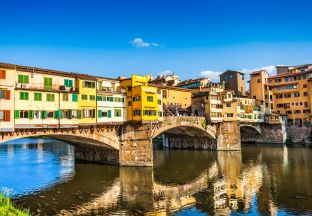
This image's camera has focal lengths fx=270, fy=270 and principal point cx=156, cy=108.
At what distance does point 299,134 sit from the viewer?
298ft

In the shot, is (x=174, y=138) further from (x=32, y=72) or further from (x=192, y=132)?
(x=32, y=72)

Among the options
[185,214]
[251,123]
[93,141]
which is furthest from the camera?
[251,123]

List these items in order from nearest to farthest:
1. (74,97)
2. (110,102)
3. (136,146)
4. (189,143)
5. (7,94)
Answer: (7,94)
(74,97)
(110,102)
(136,146)
(189,143)

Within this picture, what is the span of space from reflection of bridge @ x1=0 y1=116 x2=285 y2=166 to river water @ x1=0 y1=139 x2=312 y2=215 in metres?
2.70

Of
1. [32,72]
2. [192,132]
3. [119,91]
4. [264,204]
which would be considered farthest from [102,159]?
[264,204]

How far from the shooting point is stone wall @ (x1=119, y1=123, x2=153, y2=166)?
51.8 metres

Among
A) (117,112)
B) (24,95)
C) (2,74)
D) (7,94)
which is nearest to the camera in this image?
(2,74)

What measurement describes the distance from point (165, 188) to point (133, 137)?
1606 cm

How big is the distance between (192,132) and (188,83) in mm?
25315

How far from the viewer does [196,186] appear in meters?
39.6

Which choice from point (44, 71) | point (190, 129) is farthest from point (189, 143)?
point (44, 71)

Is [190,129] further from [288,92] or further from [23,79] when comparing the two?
[288,92]

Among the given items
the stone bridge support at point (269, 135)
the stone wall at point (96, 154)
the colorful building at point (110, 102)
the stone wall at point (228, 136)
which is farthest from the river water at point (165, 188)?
the stone bridge support at point (269, 135)

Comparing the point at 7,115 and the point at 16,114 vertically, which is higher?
the point at 16,114
